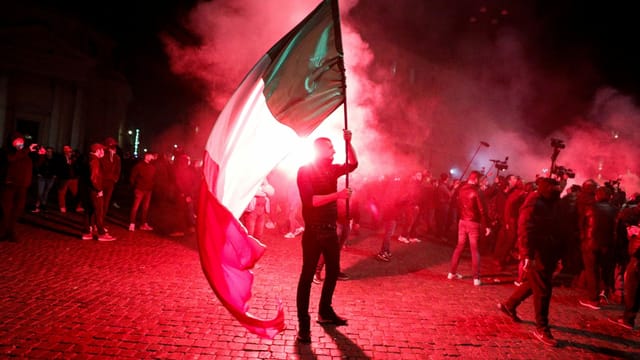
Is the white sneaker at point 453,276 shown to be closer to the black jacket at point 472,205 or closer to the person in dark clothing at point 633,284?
the black jacket at point 472,205

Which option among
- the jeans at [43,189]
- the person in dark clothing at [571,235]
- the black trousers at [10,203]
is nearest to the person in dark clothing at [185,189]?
the black trousers at [10,203]

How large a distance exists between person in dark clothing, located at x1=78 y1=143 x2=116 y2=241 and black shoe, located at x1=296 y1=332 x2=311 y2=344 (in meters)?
5.81

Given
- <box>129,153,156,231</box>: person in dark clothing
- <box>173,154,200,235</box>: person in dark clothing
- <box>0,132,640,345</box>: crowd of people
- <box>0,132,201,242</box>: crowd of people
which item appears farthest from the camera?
<box>173,154,200,235</box>: person in dark clothing

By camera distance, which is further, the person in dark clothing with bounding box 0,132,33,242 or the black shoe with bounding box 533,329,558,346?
the person in dark clothing with bounding box 0,132,33,242

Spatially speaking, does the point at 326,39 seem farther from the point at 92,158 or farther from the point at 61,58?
the point at 61,58

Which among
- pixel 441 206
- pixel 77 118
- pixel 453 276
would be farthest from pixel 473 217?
pixel 77 118

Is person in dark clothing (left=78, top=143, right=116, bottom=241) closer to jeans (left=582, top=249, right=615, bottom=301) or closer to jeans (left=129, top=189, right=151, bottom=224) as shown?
jeans (left=129, top=189, right=151, bottom=224)

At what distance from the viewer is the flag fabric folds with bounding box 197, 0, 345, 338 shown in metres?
3.17

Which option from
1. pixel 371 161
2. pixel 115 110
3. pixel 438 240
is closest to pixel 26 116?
pixel 115 110

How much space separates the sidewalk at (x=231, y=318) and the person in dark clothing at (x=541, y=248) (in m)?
0.36

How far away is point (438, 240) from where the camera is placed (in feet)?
36.7

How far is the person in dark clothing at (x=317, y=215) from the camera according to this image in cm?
401

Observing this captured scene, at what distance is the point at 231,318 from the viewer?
4.42 m

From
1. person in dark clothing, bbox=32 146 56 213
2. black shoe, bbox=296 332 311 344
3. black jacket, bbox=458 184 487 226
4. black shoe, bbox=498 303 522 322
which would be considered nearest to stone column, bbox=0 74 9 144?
person in dark clothing, bbox=32 146 56 213
